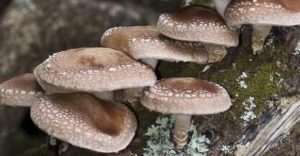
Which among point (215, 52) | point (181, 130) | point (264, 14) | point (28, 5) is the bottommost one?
point (28, 5)

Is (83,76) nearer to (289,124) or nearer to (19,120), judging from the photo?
(289,124)

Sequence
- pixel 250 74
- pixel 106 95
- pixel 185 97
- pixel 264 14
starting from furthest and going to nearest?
pixel 250 74
pixel 106 95
pixel 264 14
pixel 185 97

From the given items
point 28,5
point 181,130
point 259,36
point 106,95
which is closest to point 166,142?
point 181,130

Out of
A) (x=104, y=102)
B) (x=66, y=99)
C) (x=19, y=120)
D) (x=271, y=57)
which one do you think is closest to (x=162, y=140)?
(x=104, y=102)

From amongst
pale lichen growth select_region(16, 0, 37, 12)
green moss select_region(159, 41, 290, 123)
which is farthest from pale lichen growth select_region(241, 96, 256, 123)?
pale lichen growth select_region(16, 0, 37, 12)

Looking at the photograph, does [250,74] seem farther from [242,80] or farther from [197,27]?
[197,27]

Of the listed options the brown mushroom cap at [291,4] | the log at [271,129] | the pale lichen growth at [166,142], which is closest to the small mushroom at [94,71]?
the pale lichen growth at [166,142]

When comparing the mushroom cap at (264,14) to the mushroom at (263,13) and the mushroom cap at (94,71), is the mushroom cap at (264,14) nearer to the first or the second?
the mushroom at (263,13)
